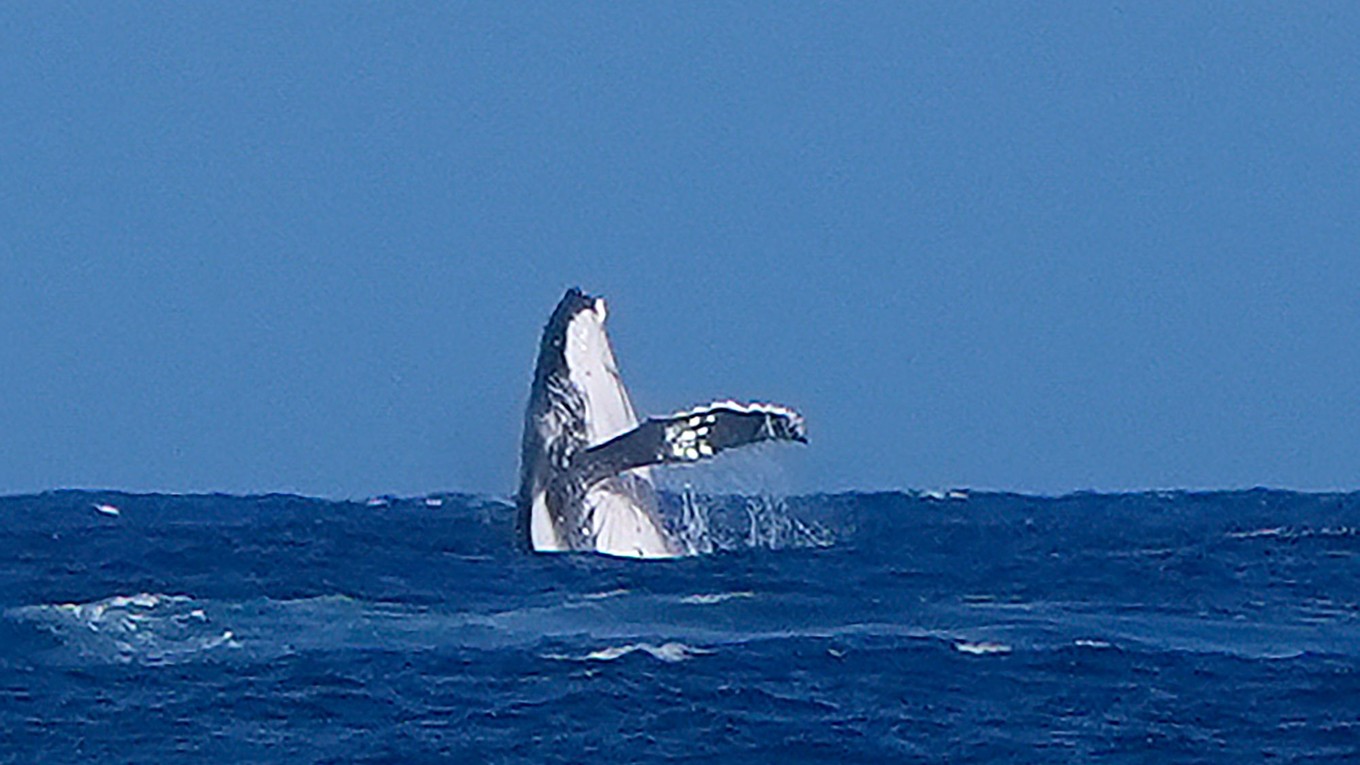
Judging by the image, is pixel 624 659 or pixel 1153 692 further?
pixel 624 659

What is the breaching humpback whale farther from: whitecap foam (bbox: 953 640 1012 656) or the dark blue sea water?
whitecap foam (bbox: 953 640 1012 656)

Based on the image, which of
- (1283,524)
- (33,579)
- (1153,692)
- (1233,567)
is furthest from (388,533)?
(1153,692)

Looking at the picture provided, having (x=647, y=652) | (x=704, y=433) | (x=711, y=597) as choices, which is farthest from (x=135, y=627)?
(x=704, y=433)

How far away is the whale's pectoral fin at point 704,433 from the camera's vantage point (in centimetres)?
2683

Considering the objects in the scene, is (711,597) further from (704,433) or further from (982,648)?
(982,648)

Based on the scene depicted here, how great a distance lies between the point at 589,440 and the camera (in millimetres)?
28391

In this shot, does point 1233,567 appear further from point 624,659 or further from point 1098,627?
point 624,659

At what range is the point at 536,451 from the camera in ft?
92.9

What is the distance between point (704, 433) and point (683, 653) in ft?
21.0

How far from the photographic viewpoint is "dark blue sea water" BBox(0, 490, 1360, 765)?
17031 millimetres

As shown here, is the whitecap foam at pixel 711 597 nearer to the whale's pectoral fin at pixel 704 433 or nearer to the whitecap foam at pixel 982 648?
the whale's pectoral fin at pixel 704 433

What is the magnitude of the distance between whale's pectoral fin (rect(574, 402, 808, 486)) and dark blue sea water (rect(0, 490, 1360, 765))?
1.23m

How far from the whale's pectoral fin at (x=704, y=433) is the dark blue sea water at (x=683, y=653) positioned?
123cm

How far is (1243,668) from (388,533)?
20.0 metres
